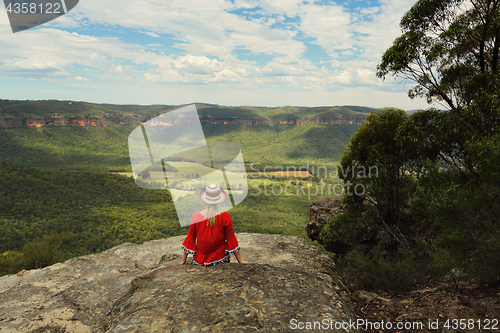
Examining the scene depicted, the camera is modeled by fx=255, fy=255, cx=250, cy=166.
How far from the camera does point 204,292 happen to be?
4.36 m

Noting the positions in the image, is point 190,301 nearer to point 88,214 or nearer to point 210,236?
point 210,236

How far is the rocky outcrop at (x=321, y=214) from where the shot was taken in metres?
19.7

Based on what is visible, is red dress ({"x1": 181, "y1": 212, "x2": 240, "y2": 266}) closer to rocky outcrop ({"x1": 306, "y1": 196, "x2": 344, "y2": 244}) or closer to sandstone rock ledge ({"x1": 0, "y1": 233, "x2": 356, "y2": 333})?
sandstone rock ledge ({"x1": 0, "y1": 233, "x2": 356, "y2": 333})

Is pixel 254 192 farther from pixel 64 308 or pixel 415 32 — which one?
pixel 64 308

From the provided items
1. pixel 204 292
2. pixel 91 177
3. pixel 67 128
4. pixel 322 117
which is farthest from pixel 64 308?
pixel 322 117

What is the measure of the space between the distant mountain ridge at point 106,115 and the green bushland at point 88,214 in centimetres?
1785

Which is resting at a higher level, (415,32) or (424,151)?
(415,32)

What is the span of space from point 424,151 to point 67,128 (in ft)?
401

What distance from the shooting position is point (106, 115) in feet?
380

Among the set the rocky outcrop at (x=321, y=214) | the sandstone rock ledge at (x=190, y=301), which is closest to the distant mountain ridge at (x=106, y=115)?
the rocky outcrop at (x=321, y=214)

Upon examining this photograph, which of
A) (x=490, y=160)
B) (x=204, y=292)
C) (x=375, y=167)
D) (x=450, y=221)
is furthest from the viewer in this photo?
(x=375, y=167)

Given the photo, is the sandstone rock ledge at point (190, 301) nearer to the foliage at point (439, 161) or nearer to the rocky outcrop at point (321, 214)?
the foliage at point (439, 161)

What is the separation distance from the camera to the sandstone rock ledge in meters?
3.76

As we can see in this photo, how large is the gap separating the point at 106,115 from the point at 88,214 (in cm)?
8765
